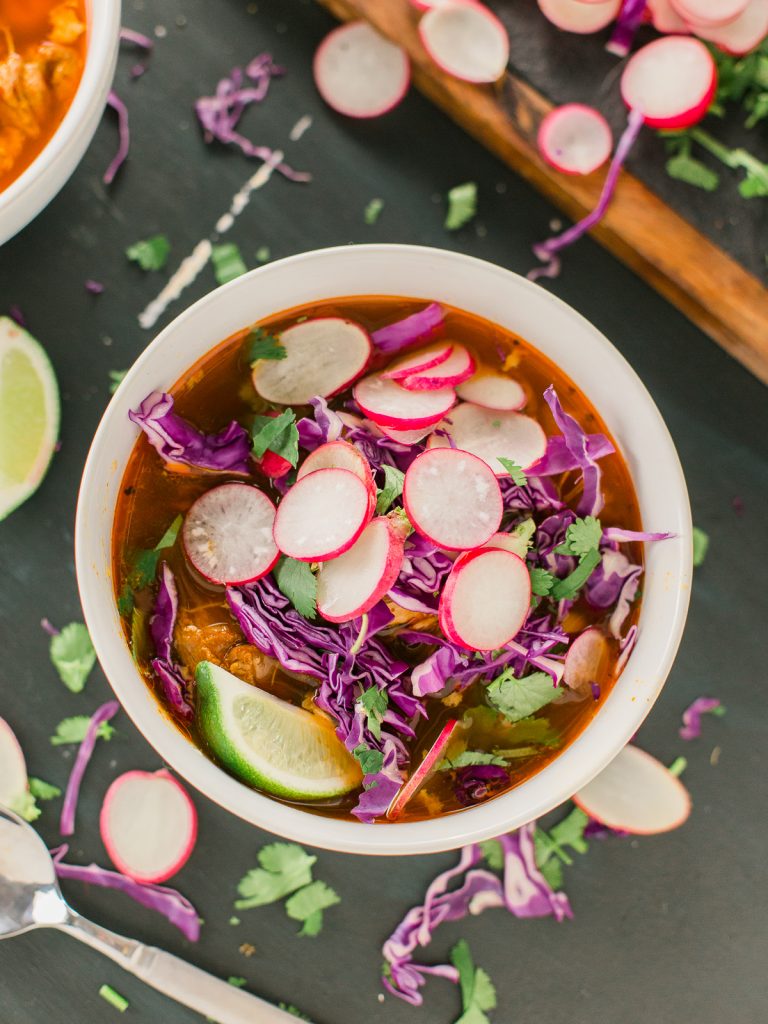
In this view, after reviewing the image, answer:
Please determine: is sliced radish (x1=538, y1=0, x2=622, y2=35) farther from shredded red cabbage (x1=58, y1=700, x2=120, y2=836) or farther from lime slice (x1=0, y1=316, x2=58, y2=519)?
shredded red cabbage (x1=58, y1=700, x2=120, y2=836)

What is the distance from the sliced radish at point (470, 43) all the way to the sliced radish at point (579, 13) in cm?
7

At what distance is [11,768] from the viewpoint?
1381 millimetres

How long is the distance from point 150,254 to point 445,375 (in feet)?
1.70

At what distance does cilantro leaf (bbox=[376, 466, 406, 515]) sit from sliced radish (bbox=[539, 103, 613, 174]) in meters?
0.51

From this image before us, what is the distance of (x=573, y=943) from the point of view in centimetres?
143

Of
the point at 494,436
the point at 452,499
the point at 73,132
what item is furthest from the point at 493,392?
the point at 73,132

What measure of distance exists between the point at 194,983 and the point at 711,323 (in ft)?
4.05

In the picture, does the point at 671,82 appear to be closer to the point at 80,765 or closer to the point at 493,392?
the point at 493,392

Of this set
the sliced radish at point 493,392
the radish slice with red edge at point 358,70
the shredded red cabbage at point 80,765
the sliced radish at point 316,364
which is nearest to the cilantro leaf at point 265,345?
the sliced radish at point 316,364

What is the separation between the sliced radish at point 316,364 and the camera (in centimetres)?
116

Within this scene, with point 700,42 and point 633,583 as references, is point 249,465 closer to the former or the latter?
point 633,583

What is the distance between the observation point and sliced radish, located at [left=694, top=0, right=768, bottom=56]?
4.19 ft

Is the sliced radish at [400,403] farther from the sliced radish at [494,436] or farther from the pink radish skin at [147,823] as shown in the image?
the pink radish skin at [147,823]

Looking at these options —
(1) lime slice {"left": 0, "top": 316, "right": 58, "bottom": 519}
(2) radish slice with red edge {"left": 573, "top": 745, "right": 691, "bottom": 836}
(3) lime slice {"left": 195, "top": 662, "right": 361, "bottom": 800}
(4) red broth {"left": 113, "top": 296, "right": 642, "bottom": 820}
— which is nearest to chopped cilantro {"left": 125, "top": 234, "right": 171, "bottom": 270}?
(1) lime slice {"left": 0, "top": 316, "right": 58, "bottom": 519}
